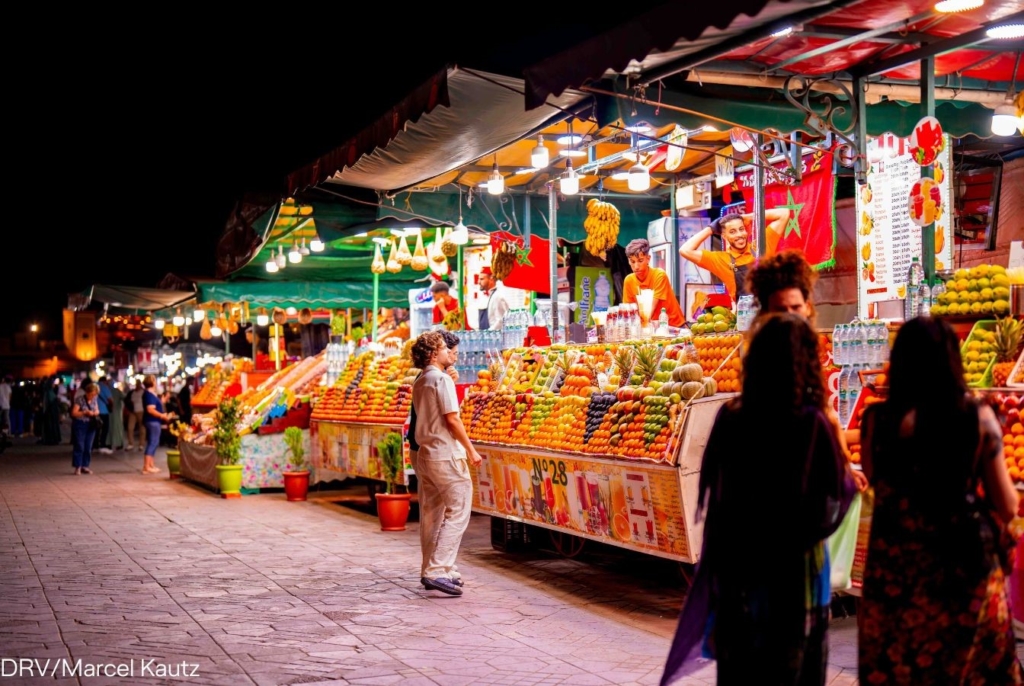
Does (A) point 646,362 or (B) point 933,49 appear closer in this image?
(B) point 933,49

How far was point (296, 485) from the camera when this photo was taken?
560 inches

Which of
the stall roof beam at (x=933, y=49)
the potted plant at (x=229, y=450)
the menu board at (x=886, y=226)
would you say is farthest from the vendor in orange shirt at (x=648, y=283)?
the potted plant at (x=229, y=450)

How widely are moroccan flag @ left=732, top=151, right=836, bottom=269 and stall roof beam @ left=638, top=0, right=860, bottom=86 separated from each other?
3.63 m

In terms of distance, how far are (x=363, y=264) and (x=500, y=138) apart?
11.0 meters

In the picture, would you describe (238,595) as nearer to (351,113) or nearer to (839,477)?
(839,477)

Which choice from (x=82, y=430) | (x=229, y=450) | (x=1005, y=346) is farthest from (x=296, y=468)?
(x=1005, y=346)

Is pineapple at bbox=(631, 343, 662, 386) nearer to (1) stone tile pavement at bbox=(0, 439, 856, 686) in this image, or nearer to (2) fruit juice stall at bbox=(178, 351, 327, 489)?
(1) stone tile pavement at bbox=(0, 439, 856, 686)

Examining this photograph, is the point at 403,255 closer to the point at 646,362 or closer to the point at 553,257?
the point at 553,257

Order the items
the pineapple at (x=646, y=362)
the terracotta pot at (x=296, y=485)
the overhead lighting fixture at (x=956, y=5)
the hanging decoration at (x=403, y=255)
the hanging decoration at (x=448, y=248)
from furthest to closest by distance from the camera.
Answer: the hanging decoration at (x=403, y=255) → the hanging decoration at (x=448, y=248) → the terracotta pot at (x=296, y=485) → the pineapple at (x=646, y=362) → the overhead lighting fixture at (x=956, y=5)

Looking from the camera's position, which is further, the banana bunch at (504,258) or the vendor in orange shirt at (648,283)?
the banana bunch at (504,258)

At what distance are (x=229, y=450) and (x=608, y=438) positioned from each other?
8.79 metres

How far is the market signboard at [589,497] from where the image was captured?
266 inches

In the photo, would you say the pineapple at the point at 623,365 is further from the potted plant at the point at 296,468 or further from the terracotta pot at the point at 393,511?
the potted plant at the point at 296,468

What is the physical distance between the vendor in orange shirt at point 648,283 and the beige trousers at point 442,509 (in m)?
4.15
